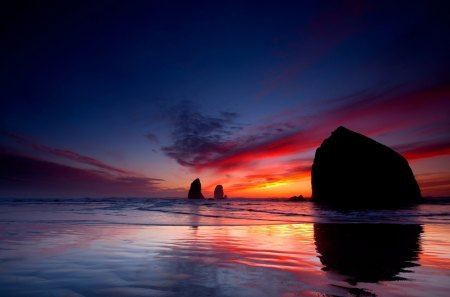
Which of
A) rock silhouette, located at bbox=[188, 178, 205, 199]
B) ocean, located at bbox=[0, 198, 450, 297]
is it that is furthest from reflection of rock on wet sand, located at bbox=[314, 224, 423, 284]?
rock silhouette, located at bbox=[188, 178, 205, 199]

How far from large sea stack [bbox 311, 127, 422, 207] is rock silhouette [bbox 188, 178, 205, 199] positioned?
91.1 meters

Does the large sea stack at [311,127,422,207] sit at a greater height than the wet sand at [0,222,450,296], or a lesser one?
greater

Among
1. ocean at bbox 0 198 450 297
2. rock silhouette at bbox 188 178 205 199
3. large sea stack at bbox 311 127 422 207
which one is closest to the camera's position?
ocean at bbox 0 198 450 297

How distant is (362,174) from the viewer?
5781 centimetres

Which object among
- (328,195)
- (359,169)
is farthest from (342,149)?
(328,195)

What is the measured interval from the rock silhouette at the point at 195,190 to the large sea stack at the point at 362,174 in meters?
91.1

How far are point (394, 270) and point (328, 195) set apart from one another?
62.6m

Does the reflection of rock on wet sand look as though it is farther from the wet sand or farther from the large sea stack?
the large sea stack

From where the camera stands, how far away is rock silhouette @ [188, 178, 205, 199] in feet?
480

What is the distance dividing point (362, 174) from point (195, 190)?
104284 mm

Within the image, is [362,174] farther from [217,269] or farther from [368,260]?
[217,269]

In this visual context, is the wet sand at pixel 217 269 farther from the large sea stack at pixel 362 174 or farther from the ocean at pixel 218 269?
the large sea stack at pixel 362 174

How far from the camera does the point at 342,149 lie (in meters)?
61.8

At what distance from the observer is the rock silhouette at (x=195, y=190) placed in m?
146
